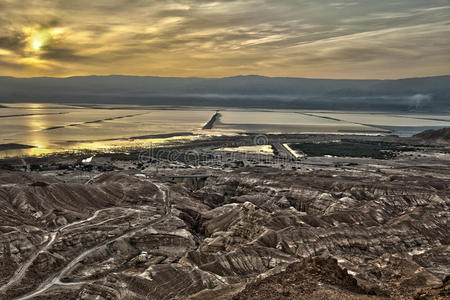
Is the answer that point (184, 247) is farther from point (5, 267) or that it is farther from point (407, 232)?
point (407, 232)

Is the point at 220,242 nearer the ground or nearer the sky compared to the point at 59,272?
nearer the sky

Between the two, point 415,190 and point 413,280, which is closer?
point 413,280

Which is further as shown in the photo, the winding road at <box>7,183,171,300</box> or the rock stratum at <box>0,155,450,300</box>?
the winding road at <box>7,183,171,300</box>

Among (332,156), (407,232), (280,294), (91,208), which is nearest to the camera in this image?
(280,294)

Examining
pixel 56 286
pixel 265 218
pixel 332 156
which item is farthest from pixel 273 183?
pixel 332 156

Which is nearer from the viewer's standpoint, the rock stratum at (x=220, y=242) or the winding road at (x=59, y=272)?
the rock stratum at (x=220, y=242)

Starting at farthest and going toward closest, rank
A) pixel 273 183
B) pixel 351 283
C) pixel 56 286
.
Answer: pixel 273 183, pixel 56 286, pixel 351 283

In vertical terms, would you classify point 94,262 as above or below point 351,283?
below

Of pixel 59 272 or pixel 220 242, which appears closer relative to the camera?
pixel 59 272
